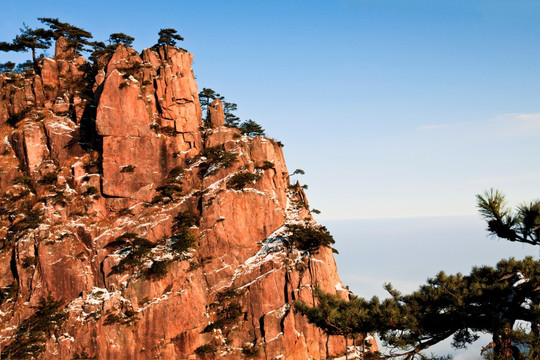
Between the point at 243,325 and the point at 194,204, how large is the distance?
641 inches

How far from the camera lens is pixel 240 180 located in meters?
43.1

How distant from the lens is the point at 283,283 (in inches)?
1479

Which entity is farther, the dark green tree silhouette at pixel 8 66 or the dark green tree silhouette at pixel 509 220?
the dark green tree silhouette at pixel 8 66

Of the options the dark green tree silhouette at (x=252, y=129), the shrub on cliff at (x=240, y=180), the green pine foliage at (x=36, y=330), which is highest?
the dark green tree silhouette at (x=252, y=129)

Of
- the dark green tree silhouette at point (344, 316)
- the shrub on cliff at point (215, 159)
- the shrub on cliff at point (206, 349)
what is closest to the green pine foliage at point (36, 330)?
the shrub on cliff at point (206, 349)

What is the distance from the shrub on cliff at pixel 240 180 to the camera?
1695 inches

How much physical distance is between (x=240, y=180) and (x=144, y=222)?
1369 cm

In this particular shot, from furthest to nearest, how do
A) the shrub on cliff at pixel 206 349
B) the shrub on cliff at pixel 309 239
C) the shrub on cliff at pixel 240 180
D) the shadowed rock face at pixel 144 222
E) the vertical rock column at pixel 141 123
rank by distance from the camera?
1. the vertical rock column at pixel 141 123
2. the shrub on cliff at pixel 240 180
3. the shrub on cliff at pixel 309 239
4. the shadowed rock face at pixel 144 222
5. the shrub on cliff at pixel 206 349

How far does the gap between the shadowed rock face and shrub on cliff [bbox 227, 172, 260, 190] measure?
28 cm

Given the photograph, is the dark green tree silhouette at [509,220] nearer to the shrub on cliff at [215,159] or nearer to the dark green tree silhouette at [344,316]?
the dark green tree silhouette at [344,316]

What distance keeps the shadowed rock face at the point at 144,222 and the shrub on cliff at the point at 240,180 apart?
0.93ft

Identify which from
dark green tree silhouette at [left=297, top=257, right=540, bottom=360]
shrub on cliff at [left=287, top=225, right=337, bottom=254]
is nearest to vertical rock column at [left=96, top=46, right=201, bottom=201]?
shrub on cliff at [left=287, top=225, right=337, bottom=254]

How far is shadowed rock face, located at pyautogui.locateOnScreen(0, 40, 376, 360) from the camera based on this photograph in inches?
1421

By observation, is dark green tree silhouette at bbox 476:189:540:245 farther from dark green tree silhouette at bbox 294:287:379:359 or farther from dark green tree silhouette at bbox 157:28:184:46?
dark green tree silhouette at bbox 157:28:184:46
